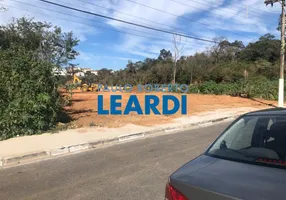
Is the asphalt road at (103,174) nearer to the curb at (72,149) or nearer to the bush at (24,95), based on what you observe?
the curb at (72,149)

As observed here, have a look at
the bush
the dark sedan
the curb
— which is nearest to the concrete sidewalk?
the curb

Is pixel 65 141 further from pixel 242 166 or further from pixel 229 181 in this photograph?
pixel 229 181

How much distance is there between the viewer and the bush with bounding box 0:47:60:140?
845 centimetres

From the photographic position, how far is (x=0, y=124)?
8.34 meters

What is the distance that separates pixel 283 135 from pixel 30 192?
12.8 feet

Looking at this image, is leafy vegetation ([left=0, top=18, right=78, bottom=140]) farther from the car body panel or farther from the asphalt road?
the car body panel

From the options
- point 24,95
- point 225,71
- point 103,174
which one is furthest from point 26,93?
point 225,71

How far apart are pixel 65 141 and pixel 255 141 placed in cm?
619

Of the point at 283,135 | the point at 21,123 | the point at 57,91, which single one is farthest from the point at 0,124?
the point at 283,135

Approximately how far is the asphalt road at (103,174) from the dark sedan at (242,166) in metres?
1.65

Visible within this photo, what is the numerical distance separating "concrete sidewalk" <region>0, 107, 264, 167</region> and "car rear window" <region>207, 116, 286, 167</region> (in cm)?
520

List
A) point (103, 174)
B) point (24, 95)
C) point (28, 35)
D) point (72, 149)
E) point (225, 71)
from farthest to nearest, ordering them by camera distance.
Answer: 1. point (225, 71)
2. point (28, 35)
3. point (24, 95)
4. point (72, 149)
5. point (103, 174)

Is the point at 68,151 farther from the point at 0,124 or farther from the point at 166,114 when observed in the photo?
the point at 166,114

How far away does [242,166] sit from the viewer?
2.53 metres
